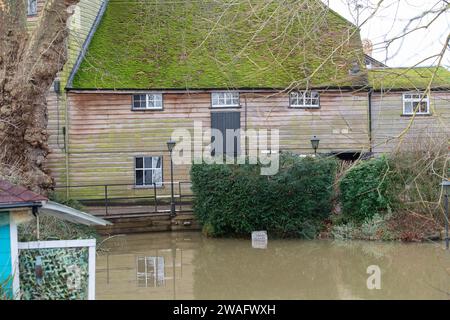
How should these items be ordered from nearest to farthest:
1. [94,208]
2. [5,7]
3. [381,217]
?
[5,7]
[381,217]
[94,208]

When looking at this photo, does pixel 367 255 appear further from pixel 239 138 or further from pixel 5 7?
pixel 5 7

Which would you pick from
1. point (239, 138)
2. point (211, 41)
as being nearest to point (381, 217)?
point (239, 138)

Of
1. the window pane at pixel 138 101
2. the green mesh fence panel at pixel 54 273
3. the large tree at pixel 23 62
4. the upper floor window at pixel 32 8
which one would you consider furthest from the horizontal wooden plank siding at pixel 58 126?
the green mesh fence panel at pixel 54 273

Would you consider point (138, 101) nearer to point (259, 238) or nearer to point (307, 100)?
point (307, 100)

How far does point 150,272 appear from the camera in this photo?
15.3 meters

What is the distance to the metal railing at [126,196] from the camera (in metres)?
23.7

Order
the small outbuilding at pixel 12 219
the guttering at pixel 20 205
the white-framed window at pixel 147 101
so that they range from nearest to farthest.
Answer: the guttering at pixel 20 205 → the small outbuilding at pixel 12 219 → the white-framed window at pixel 147 101

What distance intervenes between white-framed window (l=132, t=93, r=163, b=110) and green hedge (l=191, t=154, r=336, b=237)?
5682mm

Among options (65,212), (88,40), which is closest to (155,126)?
(88,40)

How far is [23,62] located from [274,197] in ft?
25.6

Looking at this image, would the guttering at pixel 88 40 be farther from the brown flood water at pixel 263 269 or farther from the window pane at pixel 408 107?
the window pane at pixel 408 107

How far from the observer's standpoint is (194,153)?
24.6m

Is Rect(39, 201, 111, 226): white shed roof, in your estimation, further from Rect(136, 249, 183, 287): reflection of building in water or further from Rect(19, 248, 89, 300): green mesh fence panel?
Rect(136, 249, 183, 287): reflection of building in water

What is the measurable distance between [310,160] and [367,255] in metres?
3.58
